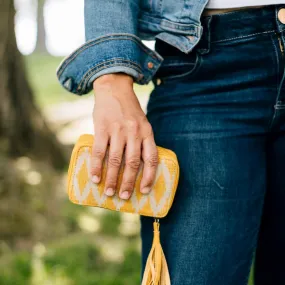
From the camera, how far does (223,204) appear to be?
1.21 meters

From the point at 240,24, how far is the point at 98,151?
1.49 ft

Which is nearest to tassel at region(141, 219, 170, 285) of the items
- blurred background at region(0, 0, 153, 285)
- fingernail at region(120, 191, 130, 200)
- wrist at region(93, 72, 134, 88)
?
fingernail at region(120, 191, 130, 200)

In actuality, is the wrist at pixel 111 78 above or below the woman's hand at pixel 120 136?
above

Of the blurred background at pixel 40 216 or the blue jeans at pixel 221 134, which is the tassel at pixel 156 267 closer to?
the blue jeans at pixel 221 134

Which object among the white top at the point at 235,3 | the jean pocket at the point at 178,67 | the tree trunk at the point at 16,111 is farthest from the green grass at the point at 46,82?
the white top at the point at 235,3

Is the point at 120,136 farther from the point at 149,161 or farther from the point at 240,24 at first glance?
the point at 240,24

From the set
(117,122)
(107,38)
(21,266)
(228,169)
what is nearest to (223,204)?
(228,169)

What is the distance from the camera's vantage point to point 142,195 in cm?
119

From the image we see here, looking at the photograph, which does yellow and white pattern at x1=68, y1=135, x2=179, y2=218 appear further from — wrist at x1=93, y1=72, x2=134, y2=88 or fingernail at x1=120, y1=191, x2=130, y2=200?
wrist at x1=93, y1=72, x2=134, y2=88

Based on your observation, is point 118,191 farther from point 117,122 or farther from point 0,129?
point 0,129

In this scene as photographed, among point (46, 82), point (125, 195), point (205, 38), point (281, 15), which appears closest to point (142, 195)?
point (125, 195)

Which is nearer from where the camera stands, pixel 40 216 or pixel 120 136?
pixel 120 136

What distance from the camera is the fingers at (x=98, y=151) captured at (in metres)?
1.10

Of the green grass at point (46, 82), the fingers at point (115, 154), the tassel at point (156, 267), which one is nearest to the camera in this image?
the fingers at point (115, 154)
